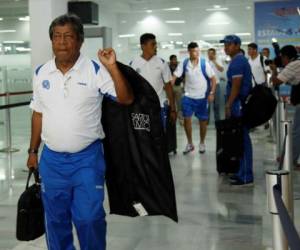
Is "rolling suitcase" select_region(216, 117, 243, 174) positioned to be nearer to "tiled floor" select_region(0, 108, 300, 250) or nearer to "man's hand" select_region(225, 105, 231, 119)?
"man's hand" select_region(225, 105, 231, 119)

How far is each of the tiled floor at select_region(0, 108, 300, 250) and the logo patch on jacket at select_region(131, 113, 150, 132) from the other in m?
1.25

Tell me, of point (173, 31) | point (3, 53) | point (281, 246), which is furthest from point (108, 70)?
point (173, 31)

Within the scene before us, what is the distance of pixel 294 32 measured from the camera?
12930 millimetres

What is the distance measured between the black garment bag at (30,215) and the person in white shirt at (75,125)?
0.20 m

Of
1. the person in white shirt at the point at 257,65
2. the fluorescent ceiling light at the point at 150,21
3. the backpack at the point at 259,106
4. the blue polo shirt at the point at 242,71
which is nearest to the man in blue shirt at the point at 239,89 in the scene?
the blue polo shirt at the point at 242,71

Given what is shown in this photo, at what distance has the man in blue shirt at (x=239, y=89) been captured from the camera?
5.74m

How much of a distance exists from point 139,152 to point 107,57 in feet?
1.95

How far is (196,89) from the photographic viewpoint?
8.12 m

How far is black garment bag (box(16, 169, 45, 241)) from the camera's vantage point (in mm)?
3047

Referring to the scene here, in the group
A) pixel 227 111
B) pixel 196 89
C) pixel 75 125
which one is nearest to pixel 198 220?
pixel 227 111

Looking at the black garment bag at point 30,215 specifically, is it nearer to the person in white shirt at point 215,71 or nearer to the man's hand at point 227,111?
the man's hand at point 227,111

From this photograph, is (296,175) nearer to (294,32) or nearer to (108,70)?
(108,70)

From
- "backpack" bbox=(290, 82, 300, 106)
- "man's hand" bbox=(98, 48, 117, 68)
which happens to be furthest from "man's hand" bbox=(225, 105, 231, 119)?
"man's hand" bbox=(98, 48, 117, 68)

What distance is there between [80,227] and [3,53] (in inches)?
347
